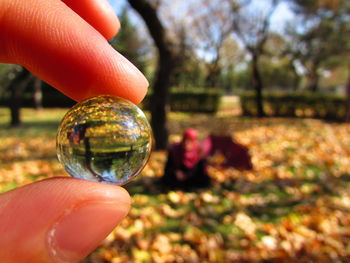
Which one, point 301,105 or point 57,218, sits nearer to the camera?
→ point 57,218

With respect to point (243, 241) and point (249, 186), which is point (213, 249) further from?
point (249, 186)

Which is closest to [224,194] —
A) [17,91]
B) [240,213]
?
[240,213]

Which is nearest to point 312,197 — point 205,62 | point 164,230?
point 164,230

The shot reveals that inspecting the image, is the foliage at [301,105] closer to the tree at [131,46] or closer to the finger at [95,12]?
the tree at [131,46]

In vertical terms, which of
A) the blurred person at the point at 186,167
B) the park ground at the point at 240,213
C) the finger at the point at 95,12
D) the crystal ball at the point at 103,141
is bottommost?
the park ground at the point at 240,213

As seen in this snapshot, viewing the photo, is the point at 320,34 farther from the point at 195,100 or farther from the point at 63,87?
the point at 63,87

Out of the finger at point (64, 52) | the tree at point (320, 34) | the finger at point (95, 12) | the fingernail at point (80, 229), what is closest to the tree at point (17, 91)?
the finger at point (95, 12)

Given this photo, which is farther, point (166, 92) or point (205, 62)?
point (205, 62)
